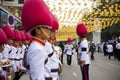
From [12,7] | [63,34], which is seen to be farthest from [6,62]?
[63,34]

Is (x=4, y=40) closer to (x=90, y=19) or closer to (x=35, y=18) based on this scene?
(x=35, y=18)

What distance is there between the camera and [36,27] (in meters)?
5.17

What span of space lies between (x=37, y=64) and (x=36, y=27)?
0.58 m

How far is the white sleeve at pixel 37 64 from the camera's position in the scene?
484 cm

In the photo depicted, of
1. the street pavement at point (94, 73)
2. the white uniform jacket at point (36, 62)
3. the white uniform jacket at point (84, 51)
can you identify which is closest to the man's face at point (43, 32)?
the white uniform jacket at point (36, 62)

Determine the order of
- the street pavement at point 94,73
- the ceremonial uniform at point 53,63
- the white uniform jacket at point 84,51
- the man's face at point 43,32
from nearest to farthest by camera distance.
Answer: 1. the man's face at point 43,32
2. the ceremonial uniform at point 53,63
3. the white uniform jacket at point 84,51
4. the street pavement at point 94,73

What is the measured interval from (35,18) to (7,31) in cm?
662

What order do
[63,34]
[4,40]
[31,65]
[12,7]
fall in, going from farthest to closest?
1. [63,34]
2. [12,7]
3. [4,40]
4. [31,65]

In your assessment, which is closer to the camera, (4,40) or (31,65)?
(31,65)

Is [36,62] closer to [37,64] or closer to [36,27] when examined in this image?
[37,64]

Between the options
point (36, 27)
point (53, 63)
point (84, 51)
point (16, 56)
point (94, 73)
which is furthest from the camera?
A: point (94, 73)

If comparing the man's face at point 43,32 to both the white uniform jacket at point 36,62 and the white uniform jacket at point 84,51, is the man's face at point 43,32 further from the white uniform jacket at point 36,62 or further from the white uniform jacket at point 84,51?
the white uniform jacket at point 84,51

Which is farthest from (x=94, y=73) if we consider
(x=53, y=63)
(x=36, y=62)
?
(x=36, y=62)

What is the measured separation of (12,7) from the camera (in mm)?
31141
